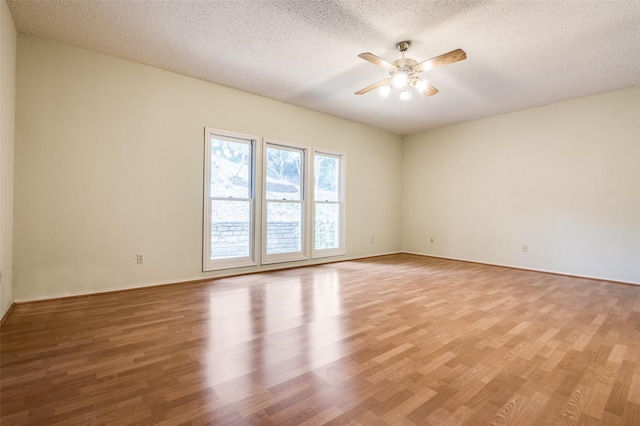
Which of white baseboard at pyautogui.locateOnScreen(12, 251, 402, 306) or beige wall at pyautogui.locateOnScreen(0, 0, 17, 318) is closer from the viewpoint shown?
beige wall at pyautogui.locateOnScreen(0, 0, 17, 318)

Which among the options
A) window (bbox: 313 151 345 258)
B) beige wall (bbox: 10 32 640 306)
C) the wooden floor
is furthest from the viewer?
window (bbox: 313 151 345 258)

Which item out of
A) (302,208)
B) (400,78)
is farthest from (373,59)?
(302,208)

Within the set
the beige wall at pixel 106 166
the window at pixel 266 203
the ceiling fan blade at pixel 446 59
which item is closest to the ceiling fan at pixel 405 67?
the ceiling fan blade at pixel 446 59

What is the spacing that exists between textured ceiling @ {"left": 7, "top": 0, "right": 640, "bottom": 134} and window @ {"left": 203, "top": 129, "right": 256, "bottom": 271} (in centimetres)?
91

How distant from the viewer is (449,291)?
12.3 feet

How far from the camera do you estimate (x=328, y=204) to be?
584 centimetres

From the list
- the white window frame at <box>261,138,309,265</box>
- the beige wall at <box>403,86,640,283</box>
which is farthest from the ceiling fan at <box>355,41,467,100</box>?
the beige wall at <box>403,86,640,283</box>

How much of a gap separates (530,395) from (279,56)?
12.5ft

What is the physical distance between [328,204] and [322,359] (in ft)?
13.2

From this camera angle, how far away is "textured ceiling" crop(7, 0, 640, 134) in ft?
8.79

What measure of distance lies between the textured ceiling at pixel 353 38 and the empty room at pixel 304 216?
1.2 inches

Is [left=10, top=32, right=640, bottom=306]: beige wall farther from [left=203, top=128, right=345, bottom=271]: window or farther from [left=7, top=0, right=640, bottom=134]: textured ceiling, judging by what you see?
[left=7, top=0, right=640, bottom=134]: textured ceiling

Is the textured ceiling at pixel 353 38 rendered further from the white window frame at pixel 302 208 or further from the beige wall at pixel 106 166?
the white window frame at pixel 302 208

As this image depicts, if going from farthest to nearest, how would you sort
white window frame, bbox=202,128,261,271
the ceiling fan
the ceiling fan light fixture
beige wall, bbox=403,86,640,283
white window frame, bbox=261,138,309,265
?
white window frame, bbox=261,138,309,265, beige wall, bbox=403,86,640,283, white window frame, bbox=202,128,261,271, the ceiling fan light fixture, the ceiling fan
